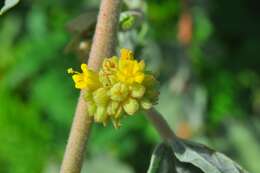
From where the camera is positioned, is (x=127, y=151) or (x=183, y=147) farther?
(x=127, y=151)

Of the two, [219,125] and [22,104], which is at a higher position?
[22,104]

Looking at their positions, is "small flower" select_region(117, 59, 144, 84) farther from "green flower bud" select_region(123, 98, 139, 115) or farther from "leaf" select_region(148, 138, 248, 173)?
"leaf" select_region(148, 138, 248, 173)

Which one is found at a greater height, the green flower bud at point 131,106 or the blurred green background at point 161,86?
the blurred green background at point 161,86

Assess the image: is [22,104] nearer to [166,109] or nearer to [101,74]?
[166,109]

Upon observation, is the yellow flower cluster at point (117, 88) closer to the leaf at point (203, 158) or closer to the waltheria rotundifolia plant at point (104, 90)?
the waltheria rotundifolia plant at point (104, 90)

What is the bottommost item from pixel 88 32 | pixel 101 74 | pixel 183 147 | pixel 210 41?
pixel 183 147

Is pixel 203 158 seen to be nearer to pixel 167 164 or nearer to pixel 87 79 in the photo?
pixel 167 164

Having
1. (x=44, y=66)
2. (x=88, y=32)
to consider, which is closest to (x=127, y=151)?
(x=44, y=66)

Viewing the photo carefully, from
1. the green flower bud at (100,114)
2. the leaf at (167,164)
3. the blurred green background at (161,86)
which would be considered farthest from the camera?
the blurred green background at (161,86)

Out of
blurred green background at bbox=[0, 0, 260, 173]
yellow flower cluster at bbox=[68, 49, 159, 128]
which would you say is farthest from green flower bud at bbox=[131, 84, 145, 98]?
blurred green background at bbox=[0, 0, 260, 173]

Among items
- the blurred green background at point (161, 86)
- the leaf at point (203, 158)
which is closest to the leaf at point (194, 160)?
the leaf at point (203, 158)
